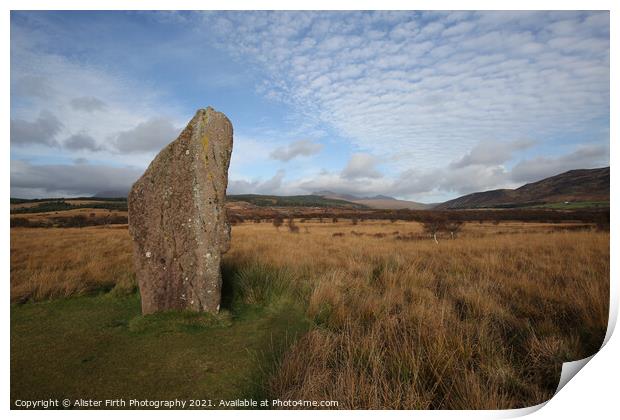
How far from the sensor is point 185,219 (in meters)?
4.41

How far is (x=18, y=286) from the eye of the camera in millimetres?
5625

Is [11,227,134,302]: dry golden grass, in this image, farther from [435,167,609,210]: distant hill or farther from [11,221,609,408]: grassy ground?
[435,167,609,210]: distant hill

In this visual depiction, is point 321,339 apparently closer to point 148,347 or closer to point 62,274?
point 148,347

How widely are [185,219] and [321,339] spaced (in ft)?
8.08

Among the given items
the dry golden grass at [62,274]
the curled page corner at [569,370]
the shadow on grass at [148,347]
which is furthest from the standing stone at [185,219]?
the curled page corner at [569,370]

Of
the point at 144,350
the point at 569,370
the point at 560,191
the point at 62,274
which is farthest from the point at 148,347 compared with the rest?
the point at 560,191

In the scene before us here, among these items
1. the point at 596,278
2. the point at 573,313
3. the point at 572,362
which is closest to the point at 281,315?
the point at 572,362

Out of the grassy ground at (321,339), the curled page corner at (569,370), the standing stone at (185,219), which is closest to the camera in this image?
the grassy ground at (321,339)

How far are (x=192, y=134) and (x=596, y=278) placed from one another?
692 cm

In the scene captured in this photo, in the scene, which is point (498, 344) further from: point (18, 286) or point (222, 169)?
point (18, 286)

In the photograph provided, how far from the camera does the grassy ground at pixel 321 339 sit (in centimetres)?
294

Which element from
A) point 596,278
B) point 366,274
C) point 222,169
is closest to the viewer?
point 222,169

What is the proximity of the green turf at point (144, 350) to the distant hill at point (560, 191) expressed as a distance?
17.4 feet

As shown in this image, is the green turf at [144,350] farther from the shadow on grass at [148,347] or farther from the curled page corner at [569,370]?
the curled page corner at [569,370]
